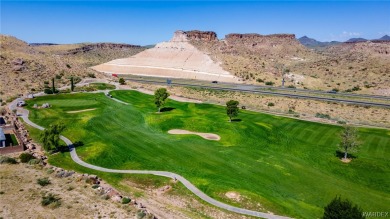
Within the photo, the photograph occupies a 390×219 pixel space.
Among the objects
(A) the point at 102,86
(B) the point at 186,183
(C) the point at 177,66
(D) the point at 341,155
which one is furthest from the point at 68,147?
(C) the point at 177,66

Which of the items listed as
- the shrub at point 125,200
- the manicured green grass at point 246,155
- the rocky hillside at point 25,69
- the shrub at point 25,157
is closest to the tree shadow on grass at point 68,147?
the manicured green grass at point 246,155

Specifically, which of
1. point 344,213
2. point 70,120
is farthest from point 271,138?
point 70,120

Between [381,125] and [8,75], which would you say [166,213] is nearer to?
[381,125]

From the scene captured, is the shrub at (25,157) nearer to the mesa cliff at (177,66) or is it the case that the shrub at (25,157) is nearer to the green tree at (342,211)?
the green tree at (342,211)

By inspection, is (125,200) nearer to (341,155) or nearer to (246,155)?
(246,155)

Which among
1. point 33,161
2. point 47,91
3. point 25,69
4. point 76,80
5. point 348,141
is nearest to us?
point 33,161
